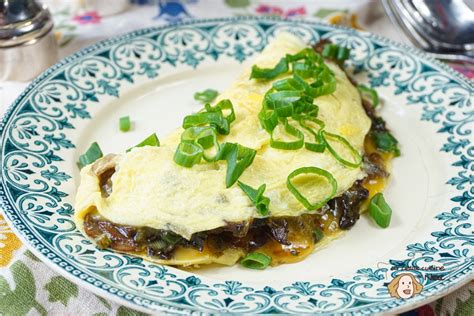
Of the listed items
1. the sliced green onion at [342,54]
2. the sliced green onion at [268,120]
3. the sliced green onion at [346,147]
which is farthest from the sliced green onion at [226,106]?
the sliced green onion at [342,54]

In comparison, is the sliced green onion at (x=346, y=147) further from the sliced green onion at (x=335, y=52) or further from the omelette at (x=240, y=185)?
the sliced green onion at (x=335, y=52)

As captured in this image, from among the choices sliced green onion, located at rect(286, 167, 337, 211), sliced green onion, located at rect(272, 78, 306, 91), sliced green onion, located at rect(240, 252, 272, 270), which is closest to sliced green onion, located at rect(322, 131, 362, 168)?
sliced green onion, located at rect(286, 167, 337, 211)

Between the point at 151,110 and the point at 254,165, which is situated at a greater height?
the point at 254,165

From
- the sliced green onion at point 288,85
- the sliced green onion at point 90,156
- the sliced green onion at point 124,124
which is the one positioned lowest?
the sliced green onion at point 124,124

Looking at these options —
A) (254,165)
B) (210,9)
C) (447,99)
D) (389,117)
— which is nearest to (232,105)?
(254,165)

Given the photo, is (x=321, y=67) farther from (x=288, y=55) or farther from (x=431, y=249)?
(x=431, y=249)

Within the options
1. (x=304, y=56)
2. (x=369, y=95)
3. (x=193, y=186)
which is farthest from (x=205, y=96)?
(x=193, y=186)

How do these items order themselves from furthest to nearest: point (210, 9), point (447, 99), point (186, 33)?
point (210, 9) → point (186, 33) → point (447, 99)

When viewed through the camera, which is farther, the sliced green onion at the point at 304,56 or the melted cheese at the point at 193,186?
the sliced green onion at the point at 304,56
